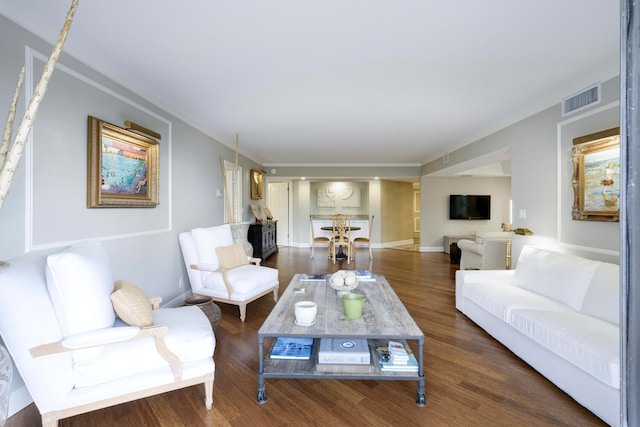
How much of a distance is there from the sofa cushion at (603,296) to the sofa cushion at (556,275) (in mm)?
48

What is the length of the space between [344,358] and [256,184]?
524 cm

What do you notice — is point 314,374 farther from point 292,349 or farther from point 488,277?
point 488,277

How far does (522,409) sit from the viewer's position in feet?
5.98

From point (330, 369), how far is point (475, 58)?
8.08 feet

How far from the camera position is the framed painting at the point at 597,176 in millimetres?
2510

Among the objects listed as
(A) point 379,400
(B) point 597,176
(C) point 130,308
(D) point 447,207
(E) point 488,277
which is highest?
(B) point 597,176

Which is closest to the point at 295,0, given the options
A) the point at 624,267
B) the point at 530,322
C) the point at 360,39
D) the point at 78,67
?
the point at 360,39

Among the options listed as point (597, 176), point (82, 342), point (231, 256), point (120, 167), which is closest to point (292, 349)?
point (82, 342)

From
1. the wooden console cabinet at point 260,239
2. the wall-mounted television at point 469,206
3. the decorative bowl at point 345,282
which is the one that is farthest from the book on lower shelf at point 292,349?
the wall-mounted television at point 469,206

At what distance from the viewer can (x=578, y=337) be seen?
1865 mm

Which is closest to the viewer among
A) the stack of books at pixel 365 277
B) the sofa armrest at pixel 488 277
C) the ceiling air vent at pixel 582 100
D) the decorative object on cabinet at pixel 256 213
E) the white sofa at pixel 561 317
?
the white sofa at pixel 561 317

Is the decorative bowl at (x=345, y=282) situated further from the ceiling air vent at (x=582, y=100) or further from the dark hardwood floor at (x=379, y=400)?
the ceiling air vent at (x=582, y=100)

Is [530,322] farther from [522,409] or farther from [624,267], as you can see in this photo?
[624,267]

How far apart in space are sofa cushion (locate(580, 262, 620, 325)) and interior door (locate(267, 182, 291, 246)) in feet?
24.3
